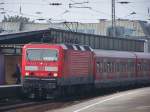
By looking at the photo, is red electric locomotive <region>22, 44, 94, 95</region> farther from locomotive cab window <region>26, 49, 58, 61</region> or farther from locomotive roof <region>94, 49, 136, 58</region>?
locomotive roof <region>94, 49, 136, 58</region>

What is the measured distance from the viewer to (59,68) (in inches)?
1286

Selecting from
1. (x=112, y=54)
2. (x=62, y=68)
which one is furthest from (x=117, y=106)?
(x=112, y=54)

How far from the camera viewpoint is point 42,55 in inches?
1304

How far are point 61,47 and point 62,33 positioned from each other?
1002cm

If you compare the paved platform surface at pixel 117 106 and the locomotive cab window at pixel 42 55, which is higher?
the locomotive cab window at pixel 42 55

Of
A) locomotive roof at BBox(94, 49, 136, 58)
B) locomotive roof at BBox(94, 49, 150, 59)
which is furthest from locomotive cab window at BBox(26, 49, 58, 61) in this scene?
locomotive roof at BBox(94, 49, 136, 58)

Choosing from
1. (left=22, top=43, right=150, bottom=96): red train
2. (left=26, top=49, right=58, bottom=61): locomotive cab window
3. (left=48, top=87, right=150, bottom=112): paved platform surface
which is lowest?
(left=48, top=87, right=150, bottom=112): paved platform surface

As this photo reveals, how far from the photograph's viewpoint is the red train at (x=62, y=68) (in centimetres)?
3262

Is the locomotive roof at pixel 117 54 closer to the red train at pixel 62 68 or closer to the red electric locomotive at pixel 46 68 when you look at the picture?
the red train at pixel 62 68

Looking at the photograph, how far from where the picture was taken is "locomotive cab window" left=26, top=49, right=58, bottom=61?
3281 cm

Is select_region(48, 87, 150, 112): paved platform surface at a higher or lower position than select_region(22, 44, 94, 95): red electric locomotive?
lower

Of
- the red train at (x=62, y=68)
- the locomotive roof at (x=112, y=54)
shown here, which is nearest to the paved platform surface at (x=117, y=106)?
the red train at (x=62, y=68)

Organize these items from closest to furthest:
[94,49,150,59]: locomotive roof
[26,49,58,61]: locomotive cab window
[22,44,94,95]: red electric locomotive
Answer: [22,44,94,95]: red electric locomotive < [26,49,58,61]: locomotive cab window < [94,49,150,59]: locomotive roof

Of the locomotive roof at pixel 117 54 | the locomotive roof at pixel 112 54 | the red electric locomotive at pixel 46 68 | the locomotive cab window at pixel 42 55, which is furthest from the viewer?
the locomotive roof at pixel 117 54
